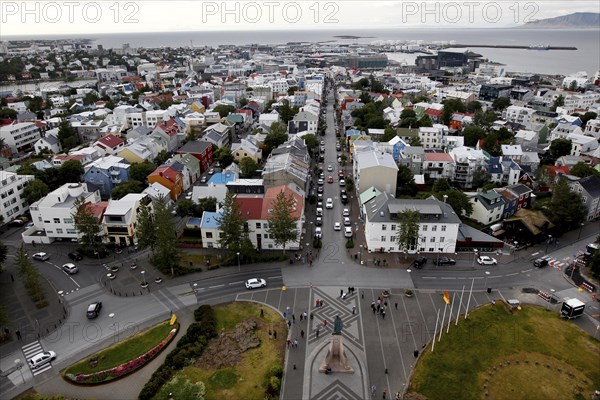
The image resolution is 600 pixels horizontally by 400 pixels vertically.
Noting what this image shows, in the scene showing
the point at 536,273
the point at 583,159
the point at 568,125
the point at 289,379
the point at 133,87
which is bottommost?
the point at 289,379

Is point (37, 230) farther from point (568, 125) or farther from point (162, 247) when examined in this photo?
point (568, 125)

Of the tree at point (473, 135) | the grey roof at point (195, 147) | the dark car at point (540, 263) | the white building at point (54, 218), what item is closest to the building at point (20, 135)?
the grey roof at point (195, 147)

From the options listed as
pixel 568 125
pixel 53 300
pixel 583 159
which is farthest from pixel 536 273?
pixel 568 125

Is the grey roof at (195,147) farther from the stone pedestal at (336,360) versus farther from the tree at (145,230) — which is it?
the stone pedestal at (336,360)

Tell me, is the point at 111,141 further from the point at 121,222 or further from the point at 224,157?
the point at 121,222

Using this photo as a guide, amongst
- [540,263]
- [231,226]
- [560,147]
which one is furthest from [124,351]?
[560,147]

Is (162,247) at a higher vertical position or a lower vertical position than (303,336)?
higher
